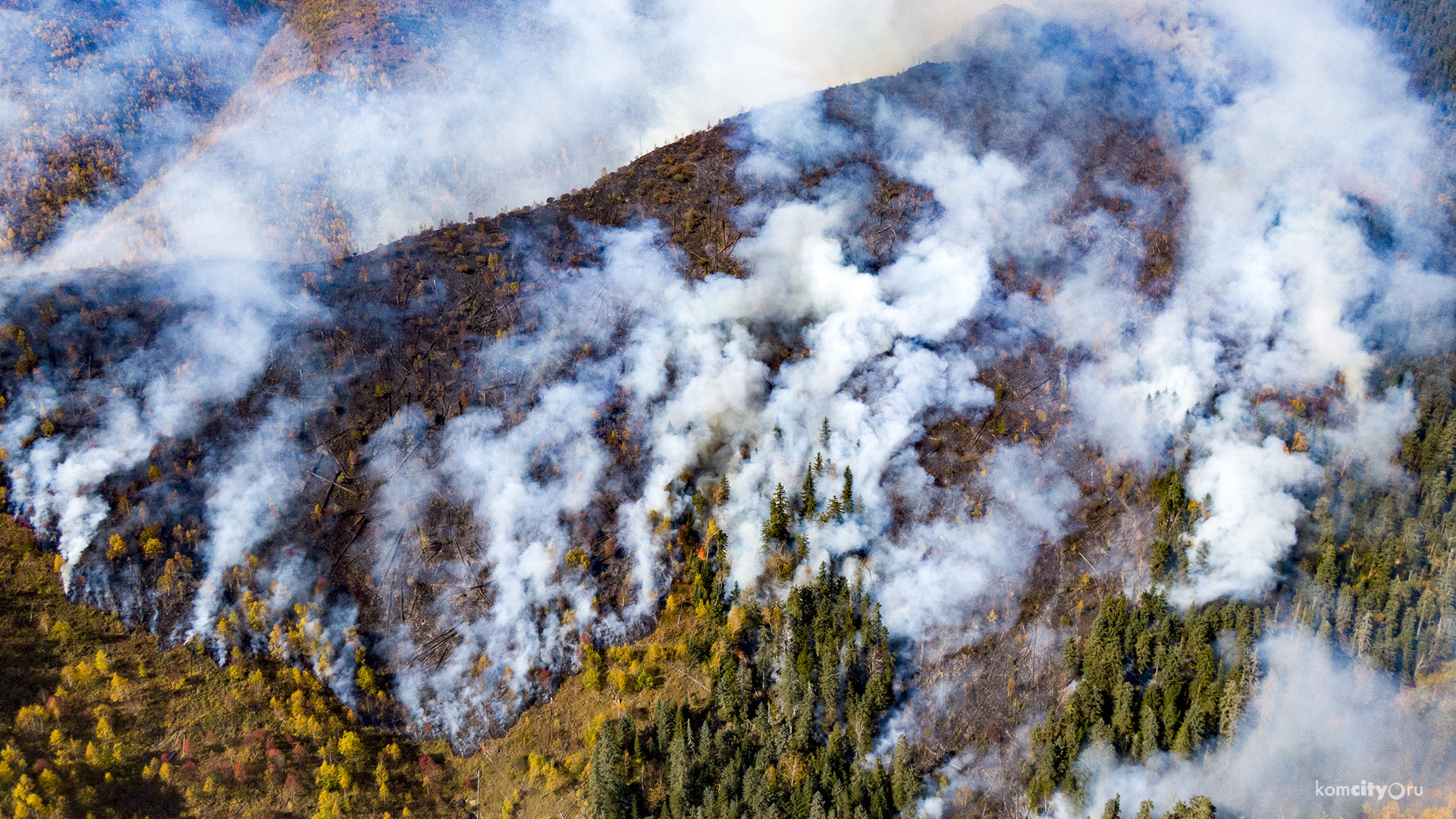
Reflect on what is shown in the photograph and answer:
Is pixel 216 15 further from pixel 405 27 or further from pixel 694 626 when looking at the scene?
pixel 694 626

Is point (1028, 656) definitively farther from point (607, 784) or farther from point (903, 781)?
point (607, 784)

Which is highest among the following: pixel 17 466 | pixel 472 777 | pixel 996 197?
pixel 996 197

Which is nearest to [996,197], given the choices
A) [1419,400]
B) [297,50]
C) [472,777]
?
[1419,400]

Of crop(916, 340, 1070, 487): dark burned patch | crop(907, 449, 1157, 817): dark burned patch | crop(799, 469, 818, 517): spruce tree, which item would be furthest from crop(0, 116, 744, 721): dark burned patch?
crop(907, 449, 1157, 817): dark burned patch

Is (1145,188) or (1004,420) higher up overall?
(1145,188)

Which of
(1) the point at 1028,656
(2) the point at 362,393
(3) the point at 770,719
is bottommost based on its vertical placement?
(3) the point at 770,719

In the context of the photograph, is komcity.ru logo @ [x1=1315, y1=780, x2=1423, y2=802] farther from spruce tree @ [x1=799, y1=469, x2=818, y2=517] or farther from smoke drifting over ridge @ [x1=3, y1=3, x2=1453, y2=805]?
spruce tree @ [x1=799, y1=469, x2=818, y2=517]

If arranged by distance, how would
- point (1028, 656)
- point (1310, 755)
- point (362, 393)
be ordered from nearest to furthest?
point (1310, 755) → point (1028, 656) → point (362, 393)

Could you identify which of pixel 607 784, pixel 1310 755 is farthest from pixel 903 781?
pixel 1310 755
